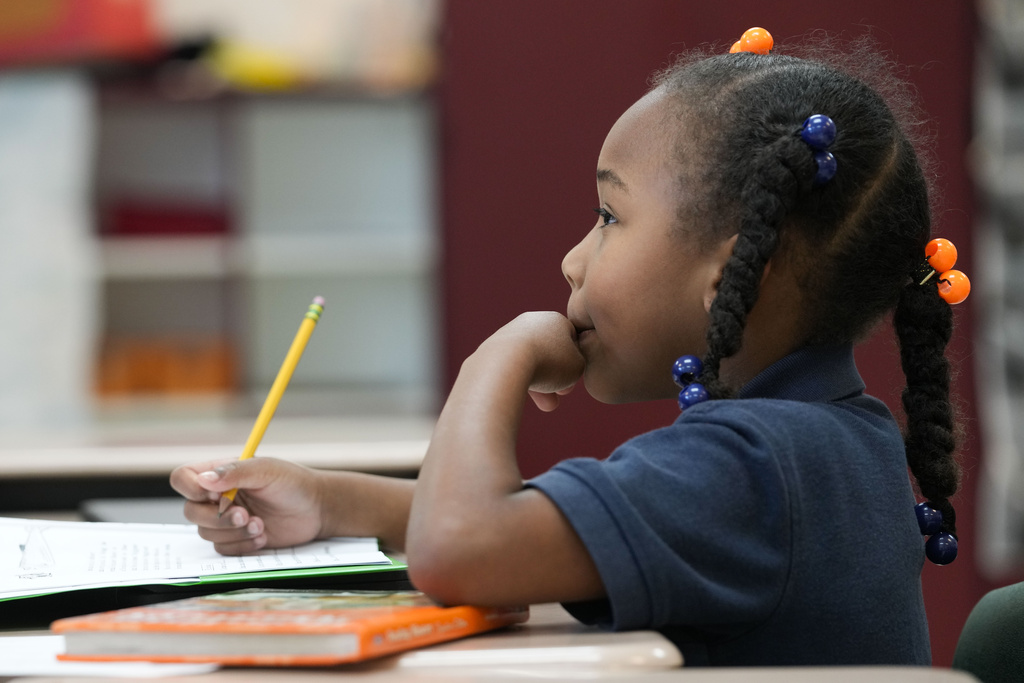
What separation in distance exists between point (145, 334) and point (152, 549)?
10.0ft

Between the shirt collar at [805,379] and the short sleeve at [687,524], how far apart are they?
0.13 m

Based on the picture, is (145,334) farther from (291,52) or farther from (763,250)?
(763,250)

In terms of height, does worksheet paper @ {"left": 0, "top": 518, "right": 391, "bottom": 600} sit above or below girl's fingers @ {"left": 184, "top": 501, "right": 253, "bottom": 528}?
below

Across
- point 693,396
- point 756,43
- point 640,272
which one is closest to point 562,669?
point 693,396

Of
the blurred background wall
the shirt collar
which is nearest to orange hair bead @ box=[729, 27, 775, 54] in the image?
the shirt collar

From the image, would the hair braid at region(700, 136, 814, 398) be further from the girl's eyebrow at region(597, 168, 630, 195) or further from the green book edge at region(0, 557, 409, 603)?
the green book edge at region(0, 557, 409, 603)

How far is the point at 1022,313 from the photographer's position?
2721mm

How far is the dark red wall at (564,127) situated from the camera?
244 cm

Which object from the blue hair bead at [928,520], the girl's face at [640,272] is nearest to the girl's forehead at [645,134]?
the girl's face at [640,272]

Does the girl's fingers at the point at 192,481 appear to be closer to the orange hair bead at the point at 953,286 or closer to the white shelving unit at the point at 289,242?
the orange hair bead at the point at 953,286

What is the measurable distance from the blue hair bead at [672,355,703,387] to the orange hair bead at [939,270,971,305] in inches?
9.5

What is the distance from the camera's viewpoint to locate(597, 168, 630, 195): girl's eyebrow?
0.86 m

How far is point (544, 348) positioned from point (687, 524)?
0.75ft

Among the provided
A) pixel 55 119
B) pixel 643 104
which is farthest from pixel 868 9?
pixel 55 119
